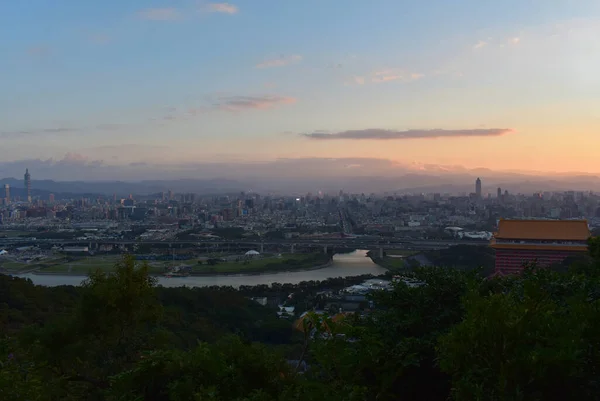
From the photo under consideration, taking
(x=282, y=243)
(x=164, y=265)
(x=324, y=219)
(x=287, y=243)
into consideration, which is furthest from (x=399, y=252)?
(x=324, y=219)

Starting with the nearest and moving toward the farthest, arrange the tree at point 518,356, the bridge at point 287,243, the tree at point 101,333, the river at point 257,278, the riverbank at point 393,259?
the tree at point 518,356
the tree at point 101,333
the river at point 257,278
the riverbank at point 393,259
the bridge at point 287,243

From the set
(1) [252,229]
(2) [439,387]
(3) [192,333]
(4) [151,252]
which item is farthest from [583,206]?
(2) [439,387]

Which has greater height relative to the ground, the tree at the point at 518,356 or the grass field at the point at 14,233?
the tree at the point at 518,356

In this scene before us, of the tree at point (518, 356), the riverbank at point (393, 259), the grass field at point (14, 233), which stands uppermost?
the tree at point (518, 356)

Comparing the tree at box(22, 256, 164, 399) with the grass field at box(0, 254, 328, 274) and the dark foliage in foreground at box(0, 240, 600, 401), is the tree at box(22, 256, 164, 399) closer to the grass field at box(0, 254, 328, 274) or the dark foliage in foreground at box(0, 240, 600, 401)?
the dark foliage in foreground at box(0, 240, 600, 401)

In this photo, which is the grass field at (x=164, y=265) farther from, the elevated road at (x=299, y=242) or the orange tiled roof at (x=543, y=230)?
the orange tiled roof at (x=543, y=230)

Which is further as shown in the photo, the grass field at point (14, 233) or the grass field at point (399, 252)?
the grass field at point (14, 233)

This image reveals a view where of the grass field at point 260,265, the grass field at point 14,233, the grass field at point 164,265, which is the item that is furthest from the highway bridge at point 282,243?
the grass field at point 14,233

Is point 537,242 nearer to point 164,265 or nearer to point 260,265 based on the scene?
point 260,265
